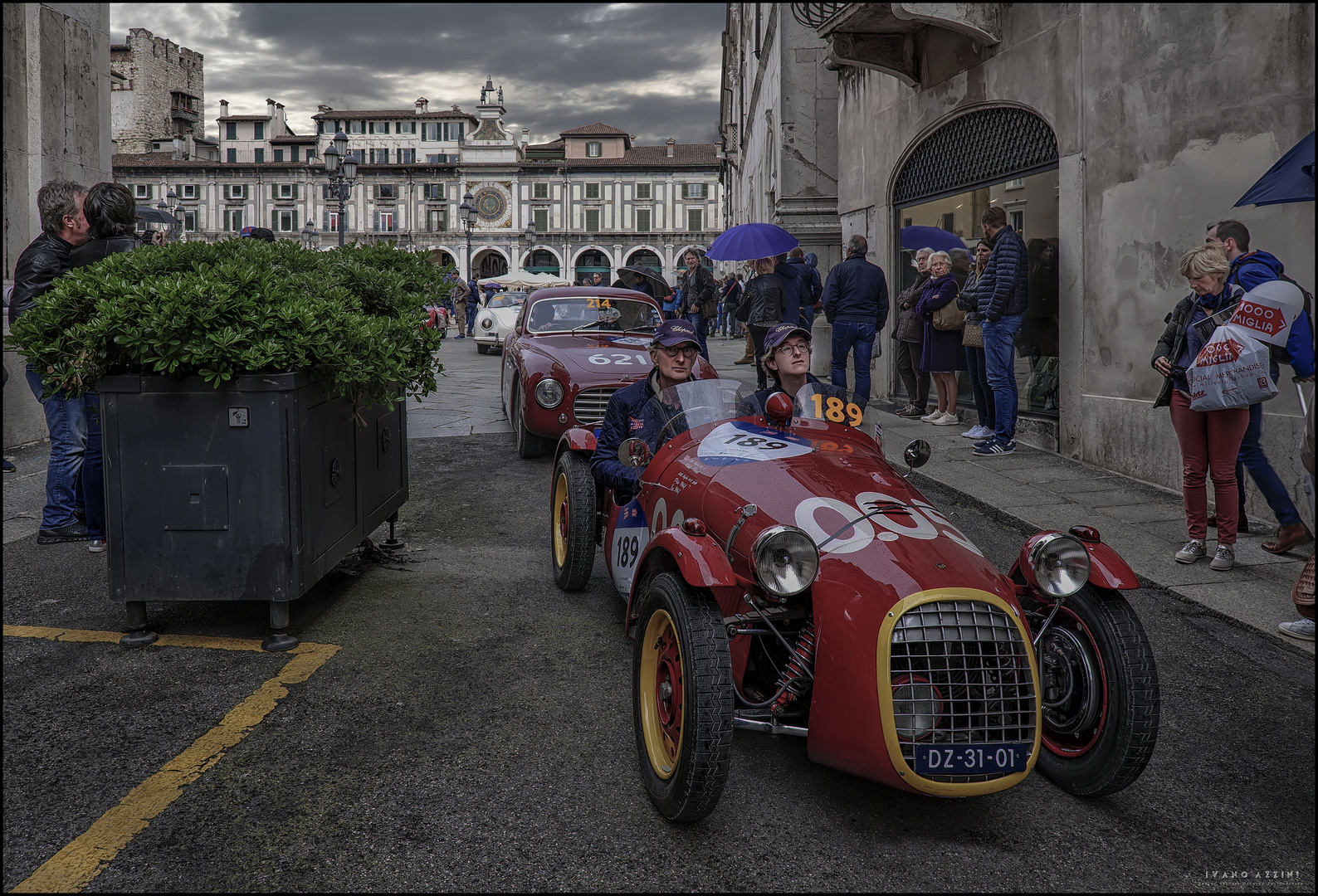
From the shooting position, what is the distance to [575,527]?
4707mm

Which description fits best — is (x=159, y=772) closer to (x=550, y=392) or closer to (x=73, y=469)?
(x=73, y=469)

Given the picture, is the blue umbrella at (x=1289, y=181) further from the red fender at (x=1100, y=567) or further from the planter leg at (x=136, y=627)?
the planter leg at (x=136, y=627)

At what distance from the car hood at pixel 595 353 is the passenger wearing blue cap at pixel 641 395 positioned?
3350 millimetres

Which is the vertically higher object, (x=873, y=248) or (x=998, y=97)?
(x=998, y=97)

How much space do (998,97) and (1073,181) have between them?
176 cm

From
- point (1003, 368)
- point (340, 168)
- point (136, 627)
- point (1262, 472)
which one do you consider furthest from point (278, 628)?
point (340, 168)

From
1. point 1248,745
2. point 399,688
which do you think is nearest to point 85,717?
point 399,688

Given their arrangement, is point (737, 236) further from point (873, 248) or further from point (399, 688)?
point (399, 688)

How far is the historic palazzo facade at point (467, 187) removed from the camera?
2923 inches

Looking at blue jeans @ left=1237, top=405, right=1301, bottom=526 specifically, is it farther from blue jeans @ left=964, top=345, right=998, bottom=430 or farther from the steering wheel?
blue jeans @ left=964, top=345, right=998, bottom=430

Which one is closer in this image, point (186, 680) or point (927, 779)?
point (927, 779)

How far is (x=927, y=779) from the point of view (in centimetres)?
246

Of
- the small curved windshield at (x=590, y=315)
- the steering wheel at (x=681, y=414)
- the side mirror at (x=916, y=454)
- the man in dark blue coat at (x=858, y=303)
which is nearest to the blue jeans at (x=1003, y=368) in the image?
the man in dark blue coat at (x=858, y=303)

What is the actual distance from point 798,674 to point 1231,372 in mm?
3208
